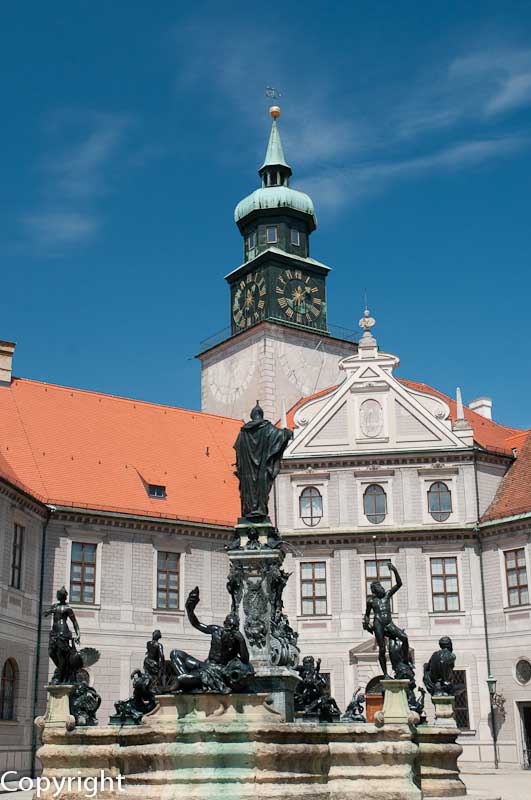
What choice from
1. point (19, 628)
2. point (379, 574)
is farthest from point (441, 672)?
point (19, 628)

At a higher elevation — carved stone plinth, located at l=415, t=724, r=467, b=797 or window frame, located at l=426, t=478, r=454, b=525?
window frame, located at l=426, t=478, r=454, b=525

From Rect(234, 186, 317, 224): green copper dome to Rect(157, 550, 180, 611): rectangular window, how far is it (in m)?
21.3

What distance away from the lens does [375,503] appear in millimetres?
36062

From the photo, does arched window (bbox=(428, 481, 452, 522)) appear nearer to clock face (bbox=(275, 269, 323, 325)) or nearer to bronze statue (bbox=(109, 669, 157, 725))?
clock face (bbox=(275, 269, 323, 325))

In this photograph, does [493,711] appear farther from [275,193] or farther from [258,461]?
[275,193]

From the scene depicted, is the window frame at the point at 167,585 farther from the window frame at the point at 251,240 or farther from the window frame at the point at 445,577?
the window frame at the point at 251,240

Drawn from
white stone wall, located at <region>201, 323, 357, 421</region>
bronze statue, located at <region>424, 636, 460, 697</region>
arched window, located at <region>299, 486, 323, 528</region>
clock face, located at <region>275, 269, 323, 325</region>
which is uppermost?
clock face, located at <region>275, 269, 323, 325</region>

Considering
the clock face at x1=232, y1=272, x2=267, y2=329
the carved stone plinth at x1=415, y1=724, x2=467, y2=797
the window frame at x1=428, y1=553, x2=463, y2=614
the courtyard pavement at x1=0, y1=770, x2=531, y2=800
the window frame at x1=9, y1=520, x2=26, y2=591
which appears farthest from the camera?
the clock face at x1=232, y1=272, x2=267, y2=329

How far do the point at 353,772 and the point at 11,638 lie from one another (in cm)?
1672

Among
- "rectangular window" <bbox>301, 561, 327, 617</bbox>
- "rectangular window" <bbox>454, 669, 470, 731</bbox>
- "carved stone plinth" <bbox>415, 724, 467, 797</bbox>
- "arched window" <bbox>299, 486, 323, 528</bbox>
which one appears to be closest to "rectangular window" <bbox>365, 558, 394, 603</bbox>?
"rectangular window" <bbox>301, 561, 327, 617</bbox>

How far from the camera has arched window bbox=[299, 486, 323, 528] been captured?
119 ft

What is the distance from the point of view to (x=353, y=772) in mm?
14984

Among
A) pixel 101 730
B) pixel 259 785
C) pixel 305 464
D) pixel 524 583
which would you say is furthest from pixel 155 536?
pixel 259 785

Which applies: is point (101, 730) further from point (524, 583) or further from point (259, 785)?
point (524, 583)
